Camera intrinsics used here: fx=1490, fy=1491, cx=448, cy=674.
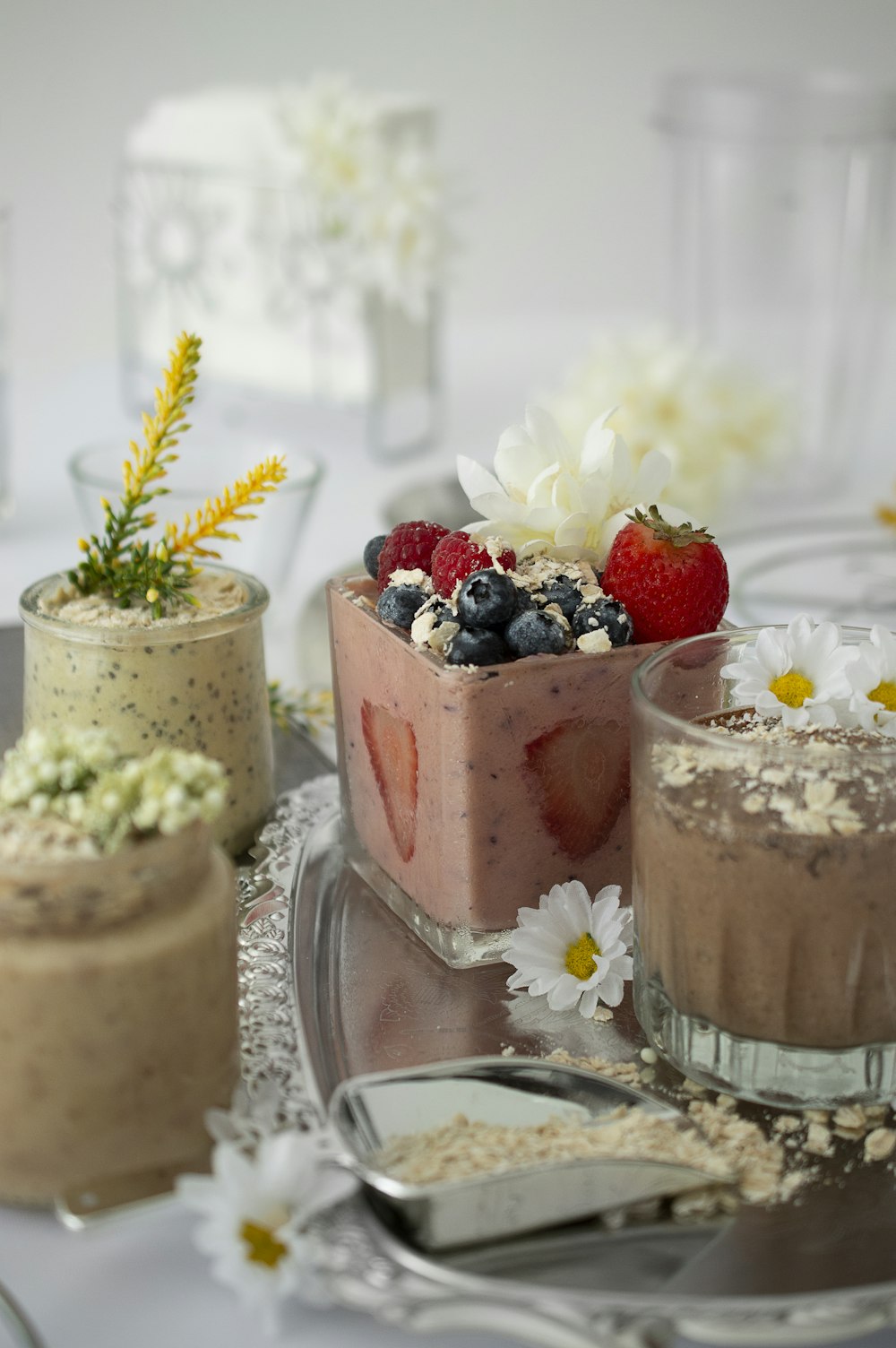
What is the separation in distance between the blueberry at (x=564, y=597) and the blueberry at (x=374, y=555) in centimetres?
17

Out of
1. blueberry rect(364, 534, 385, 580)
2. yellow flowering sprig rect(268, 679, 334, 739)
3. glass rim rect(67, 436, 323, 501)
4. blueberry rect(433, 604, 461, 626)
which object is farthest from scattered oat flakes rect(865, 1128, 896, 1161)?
glass rim rect(67, 436, 323, 501)

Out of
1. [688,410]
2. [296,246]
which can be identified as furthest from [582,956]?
[296,246]

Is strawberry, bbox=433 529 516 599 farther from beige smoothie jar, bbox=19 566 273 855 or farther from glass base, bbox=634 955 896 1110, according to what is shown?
glass base, bbox=634 955 896 1110

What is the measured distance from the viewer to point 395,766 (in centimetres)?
109

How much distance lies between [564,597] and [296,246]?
132 cm

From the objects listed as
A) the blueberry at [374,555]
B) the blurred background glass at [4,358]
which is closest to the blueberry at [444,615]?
the blueberry at [374,555]

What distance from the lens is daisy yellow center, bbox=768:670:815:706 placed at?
38.4 inches

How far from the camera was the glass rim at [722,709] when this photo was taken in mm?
857

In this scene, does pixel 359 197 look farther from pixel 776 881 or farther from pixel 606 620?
pixel 776 881

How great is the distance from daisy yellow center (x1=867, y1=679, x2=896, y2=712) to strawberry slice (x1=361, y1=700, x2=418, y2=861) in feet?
1.02

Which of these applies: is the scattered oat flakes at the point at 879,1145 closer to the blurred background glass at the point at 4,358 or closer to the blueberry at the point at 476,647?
the blueberry at the point at 476,647

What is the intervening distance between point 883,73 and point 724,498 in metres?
1.86

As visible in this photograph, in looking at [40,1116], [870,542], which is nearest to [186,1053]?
[40,1116]

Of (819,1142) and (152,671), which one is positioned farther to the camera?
(152,671)
